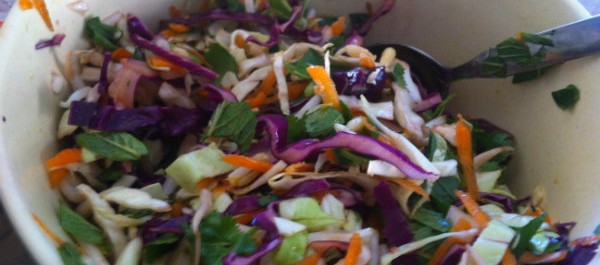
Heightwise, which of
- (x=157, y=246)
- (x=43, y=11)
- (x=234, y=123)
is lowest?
(x=157, y=246)

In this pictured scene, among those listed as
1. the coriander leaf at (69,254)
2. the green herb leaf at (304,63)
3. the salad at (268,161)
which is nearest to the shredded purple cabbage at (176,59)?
the salad at (268,161)

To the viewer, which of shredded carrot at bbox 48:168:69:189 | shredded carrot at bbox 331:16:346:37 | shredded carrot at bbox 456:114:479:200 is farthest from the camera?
shredded carrot at bbox 331:16:346:37

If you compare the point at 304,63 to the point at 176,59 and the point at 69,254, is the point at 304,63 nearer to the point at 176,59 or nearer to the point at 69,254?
the point at 176,59

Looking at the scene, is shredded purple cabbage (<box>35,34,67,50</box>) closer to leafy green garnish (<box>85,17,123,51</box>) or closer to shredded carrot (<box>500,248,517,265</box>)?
leafy green garnish (<box>85,17,123,51</box>)

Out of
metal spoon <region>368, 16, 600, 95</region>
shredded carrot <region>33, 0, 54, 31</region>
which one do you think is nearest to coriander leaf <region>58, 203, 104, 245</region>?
shredded carrot <region>33, 0, 54, 31</region>

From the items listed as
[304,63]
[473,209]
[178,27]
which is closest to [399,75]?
[304,63]

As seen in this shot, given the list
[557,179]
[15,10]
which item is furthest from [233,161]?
[557,179]
